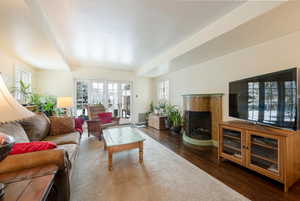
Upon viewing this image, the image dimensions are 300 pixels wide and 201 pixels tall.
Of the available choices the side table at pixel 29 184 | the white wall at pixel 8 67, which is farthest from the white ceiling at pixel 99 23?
the side table at pixel 29 184

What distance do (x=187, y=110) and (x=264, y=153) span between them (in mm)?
2016

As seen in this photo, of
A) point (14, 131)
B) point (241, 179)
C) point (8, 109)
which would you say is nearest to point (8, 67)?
point (14, 131)

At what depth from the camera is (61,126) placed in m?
2.60

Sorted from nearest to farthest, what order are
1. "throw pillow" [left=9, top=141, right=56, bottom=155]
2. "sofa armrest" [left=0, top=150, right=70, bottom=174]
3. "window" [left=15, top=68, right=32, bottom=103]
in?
"sofa armrest" [left=0, top=150, right=70, bottom=174] < "throw pillow" [left=9, top=141, right=56, bottom=155] < "window" [left=15, top=68, right=32, bottom=103]

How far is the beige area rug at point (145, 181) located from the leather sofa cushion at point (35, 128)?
0.80 meters

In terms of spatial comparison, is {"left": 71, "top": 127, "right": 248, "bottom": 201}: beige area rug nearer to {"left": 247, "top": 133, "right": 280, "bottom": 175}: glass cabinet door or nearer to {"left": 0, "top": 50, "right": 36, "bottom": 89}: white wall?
{"left": 247, "top": 133, "right": 280, "bottom": 175}: glass cabinet door

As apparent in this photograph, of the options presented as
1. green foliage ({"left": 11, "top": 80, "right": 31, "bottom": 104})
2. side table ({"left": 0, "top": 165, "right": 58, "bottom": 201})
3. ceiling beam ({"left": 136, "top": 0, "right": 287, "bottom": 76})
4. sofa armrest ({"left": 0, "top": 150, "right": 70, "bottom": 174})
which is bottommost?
side table ({"left": 0, "top": 165, "right": 58, "bottom": 201})

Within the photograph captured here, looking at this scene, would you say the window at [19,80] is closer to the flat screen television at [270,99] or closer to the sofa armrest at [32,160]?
the sofa armrest at [32,160]

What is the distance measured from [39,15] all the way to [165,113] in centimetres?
433

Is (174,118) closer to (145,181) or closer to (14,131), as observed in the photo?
(145,181)

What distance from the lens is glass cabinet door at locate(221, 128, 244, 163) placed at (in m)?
2.13

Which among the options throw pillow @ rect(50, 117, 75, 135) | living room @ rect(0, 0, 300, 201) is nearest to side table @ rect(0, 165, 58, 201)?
living room @ rect(0, 0, 300, 201)

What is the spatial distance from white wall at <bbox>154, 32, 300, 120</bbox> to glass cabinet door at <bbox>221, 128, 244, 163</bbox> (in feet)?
2.64

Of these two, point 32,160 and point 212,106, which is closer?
point 32,160
